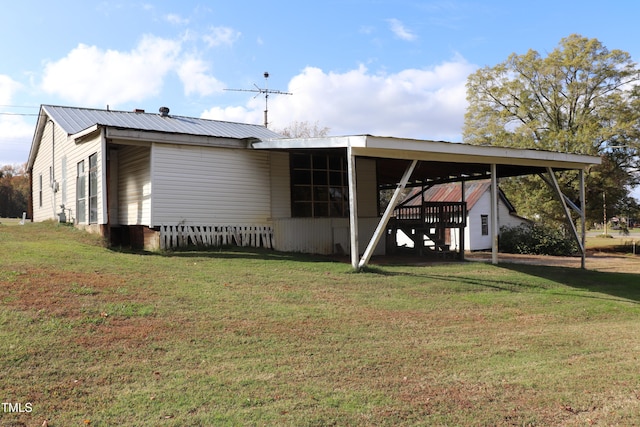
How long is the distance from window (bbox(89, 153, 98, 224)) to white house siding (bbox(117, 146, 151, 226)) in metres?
0.85

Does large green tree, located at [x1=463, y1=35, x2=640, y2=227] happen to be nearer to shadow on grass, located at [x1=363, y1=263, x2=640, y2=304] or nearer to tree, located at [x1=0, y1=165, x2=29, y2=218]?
shadow on grass, located at [x1=363, y1=263, x2=640, y2=304]

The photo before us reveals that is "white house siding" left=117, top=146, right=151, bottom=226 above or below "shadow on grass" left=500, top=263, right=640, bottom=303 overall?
above

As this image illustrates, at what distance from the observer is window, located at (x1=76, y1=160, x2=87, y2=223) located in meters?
15.0

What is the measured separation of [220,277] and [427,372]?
498 cm

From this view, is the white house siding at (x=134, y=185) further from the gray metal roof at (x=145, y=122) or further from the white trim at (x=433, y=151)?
the white trim at (x=433, y=151)

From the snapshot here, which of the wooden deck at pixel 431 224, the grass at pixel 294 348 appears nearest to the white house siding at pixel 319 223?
the wooden deck at pixel 431 224

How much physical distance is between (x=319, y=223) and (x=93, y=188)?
637cm

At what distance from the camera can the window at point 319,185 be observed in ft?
50.0

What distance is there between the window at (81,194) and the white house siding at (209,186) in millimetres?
3373

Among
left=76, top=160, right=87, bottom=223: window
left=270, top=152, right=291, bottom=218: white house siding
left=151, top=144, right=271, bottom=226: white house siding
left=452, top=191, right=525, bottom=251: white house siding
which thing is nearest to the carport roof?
left=151, top=144, right=271, bottom=226: white house siding

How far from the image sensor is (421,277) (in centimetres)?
1100

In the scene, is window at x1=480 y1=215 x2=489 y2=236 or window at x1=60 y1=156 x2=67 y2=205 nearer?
window at x1=60 y1=156 x2=67 y2=205

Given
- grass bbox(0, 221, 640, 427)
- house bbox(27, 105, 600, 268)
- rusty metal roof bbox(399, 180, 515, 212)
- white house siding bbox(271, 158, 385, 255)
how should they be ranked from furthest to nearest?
rusty metal roof bbox(399, 180, 515, 212) < white house siding bbox(271, 158, 385, 255) < house bbox(27, 105, 600, 268) < grass bbox(0, 221, 640, 427)

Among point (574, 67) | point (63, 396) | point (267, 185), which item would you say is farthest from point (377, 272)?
point (574, 67)
